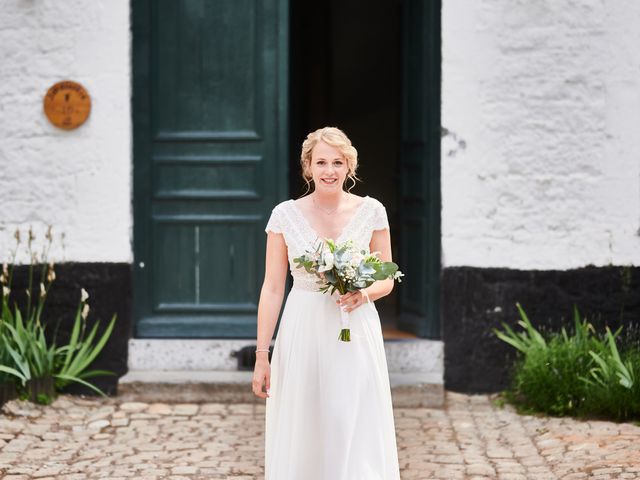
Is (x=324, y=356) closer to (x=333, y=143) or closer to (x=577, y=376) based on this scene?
(x=333, y=143)

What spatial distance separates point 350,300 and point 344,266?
205mm

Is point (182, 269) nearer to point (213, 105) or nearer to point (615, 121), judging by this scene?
point (213, 105)

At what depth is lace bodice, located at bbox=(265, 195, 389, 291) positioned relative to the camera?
4.12 meters

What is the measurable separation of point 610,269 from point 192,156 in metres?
2.83

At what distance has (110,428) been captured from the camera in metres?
6.19

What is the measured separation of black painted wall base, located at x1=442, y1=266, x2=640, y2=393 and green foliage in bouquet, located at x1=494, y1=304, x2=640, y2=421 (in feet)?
0.40

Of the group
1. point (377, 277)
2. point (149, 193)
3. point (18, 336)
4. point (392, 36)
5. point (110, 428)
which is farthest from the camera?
point (392, 36)

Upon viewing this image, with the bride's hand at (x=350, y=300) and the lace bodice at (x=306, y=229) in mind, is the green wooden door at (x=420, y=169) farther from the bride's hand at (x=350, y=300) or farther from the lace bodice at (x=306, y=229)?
the bride's hand at (x=350, y=300)

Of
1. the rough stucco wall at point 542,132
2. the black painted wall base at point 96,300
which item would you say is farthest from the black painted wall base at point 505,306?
the black painted wall base at point 96,300

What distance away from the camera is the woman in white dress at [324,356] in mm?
4039

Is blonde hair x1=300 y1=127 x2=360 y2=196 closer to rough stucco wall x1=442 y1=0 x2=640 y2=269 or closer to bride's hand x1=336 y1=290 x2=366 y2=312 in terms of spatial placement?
bride's hand x1=336 y1=290 x2=366 y2=312

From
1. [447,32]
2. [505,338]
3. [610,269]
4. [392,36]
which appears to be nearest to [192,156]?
[447,32]

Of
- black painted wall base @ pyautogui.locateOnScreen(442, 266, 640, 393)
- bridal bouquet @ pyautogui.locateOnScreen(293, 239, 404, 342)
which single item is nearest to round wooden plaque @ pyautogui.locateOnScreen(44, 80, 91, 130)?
black painted wall base @ pyautogui.locateOnScreen(442, 266, 640, 393)

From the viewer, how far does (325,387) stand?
4.07 meters
